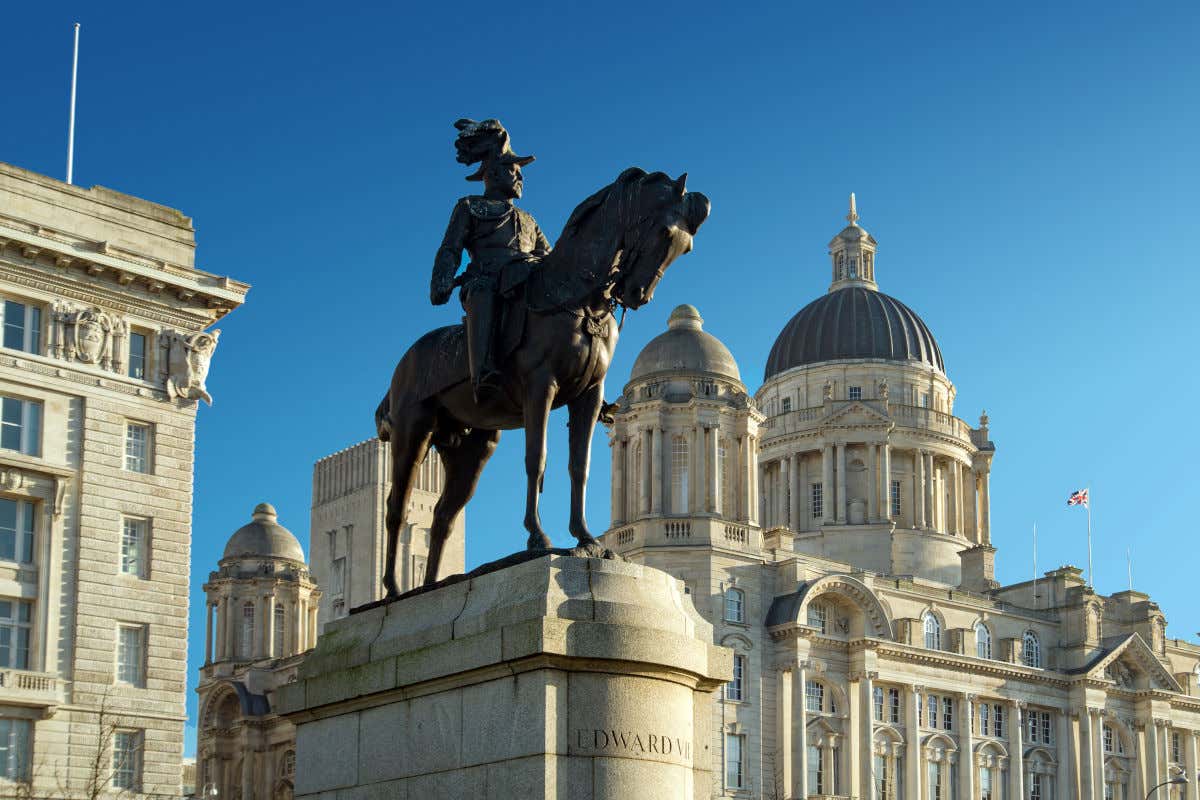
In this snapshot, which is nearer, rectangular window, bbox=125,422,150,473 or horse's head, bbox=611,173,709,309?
horse's head, bbox=611,173,709,309

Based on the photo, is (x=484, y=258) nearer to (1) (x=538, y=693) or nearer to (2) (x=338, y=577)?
(1) (x=538, y=693)

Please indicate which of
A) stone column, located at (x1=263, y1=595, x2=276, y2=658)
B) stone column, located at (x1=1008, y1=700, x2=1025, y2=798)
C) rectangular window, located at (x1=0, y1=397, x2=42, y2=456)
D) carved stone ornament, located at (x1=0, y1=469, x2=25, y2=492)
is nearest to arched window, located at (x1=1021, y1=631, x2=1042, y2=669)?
stone column, located at (x1=1008, y1=700, x2=1025, y2=798)

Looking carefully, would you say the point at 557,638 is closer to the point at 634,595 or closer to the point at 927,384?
the point at 634,595

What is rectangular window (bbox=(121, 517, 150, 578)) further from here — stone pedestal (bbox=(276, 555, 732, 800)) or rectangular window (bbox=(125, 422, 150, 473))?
stone pedestal (bbox=(276, 555, 732, 800))

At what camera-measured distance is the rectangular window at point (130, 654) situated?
5016cm

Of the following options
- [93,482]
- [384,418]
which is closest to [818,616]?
[93,482]

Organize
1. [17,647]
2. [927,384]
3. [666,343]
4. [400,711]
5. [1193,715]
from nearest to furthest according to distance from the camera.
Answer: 1. [400,711]
2. [17,647]
3. [666,343]
4. [1193,715]
5. [927,384]

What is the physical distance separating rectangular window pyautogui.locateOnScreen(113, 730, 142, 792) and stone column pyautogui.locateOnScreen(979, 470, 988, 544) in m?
75.6

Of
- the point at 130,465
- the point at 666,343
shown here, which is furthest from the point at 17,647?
the point at 666,343

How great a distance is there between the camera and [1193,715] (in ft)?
340

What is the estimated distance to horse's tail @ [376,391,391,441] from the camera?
17.6 metres

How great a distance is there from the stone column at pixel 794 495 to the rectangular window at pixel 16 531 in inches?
2627

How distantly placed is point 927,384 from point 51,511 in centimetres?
7522

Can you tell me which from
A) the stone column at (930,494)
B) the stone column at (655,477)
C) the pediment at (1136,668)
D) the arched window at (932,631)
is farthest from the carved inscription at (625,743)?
the stone column at (930,494)
